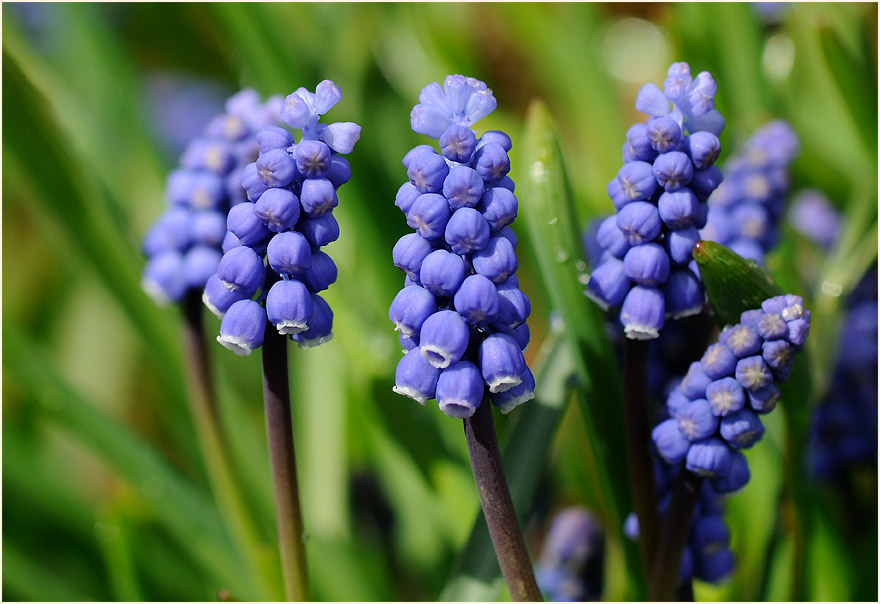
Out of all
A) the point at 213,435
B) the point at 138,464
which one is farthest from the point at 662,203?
the point at 138,464

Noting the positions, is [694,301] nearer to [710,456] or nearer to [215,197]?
[710,456]

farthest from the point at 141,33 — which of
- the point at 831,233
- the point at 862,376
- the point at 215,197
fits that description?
the point at 862,376

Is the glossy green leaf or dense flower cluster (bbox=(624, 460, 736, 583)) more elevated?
the glossy green leaf

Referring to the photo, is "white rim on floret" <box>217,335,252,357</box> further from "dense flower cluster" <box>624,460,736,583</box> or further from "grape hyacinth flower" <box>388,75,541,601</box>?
"dense flower cluster" <box>624,460,736,583</box>

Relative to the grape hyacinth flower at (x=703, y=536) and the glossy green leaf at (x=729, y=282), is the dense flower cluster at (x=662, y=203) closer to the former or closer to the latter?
the glossy green leaf at (x=729, y=282)

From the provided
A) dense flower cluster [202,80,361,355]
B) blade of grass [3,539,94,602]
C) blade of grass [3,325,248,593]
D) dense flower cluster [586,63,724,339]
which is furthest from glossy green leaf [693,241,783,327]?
blade of grass [3,539,94,602]

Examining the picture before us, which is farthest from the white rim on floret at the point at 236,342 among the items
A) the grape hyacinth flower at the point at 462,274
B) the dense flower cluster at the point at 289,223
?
the grape hyacinth flower at the point at 462,274

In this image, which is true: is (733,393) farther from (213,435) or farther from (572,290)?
(213,435)
